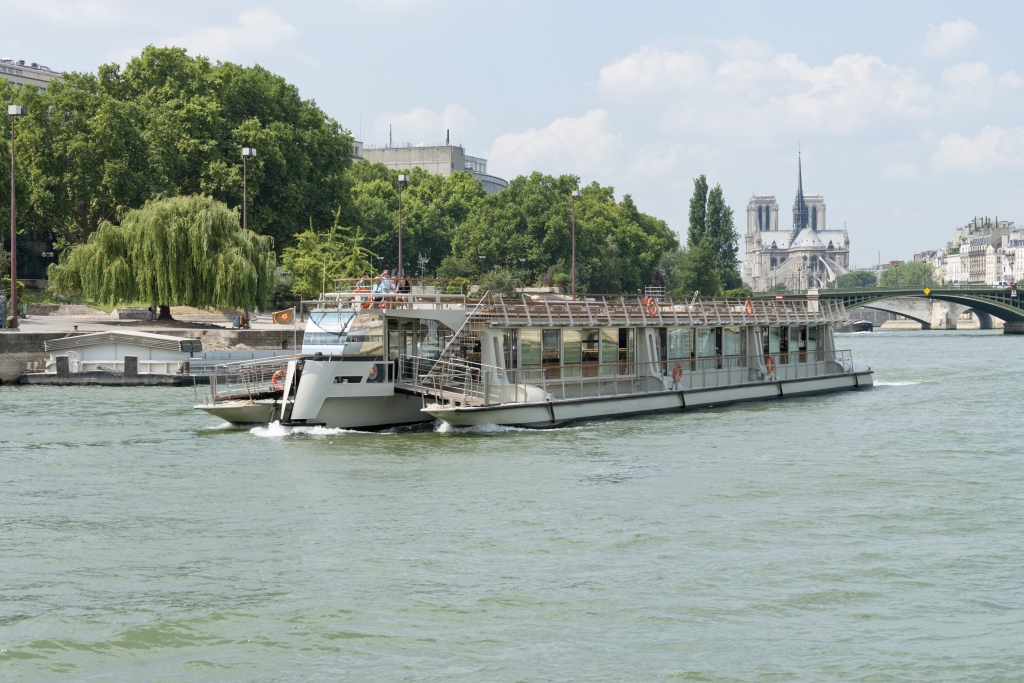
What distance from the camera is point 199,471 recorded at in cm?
2486

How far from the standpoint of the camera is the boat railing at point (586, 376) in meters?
31.3

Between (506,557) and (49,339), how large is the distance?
3590 centimetres

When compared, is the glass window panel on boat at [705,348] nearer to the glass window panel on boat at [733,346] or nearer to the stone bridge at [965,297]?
the glass window panel on boat at [733,346]

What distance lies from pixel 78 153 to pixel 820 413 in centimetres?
4462

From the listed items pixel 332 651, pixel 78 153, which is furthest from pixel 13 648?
pixel 78 153

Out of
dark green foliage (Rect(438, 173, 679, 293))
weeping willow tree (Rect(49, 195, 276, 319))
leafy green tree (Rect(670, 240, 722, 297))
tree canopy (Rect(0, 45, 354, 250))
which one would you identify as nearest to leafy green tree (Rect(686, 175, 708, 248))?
leafy green tree (Rect(670, 240, 722, 297))

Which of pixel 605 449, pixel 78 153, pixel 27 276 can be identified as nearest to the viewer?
pixel 605 449

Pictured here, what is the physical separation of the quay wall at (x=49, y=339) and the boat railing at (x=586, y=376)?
598 inches

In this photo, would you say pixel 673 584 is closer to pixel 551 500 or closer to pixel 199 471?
pixel 551 500

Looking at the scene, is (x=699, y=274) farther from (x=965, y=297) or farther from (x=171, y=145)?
(x=171, y=145)

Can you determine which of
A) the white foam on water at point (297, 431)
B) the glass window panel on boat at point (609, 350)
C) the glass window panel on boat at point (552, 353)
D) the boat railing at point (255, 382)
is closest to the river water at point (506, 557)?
the white foam on water at point (297, 431)

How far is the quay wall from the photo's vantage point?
154ft

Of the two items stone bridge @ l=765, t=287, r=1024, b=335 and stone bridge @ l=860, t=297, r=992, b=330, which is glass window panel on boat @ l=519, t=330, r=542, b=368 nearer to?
stone bridge @ l=765, t=287, r=1024, b=335

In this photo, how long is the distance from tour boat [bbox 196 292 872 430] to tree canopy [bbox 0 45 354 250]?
33.3 meters
